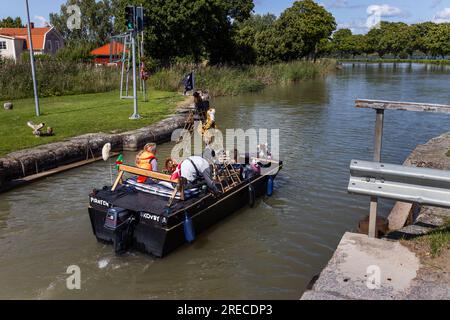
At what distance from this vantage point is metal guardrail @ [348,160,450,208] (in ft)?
16.4

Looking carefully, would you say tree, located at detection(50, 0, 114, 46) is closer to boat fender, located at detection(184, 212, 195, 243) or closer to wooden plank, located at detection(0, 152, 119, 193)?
wooden plank, located at detection(0, 152, 119, 193)

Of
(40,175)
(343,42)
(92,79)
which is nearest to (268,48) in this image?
(92,79)

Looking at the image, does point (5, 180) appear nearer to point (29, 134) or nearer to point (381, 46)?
point (29, 134)

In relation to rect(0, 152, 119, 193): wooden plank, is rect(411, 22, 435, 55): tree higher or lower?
higher

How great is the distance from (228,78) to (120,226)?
88.4 feet

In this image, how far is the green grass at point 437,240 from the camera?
195 inches

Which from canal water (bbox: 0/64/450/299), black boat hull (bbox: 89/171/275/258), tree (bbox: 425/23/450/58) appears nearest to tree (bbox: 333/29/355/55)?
tree (bbox: 425/23/450/58)

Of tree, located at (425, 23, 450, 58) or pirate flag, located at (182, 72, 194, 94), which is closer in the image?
pirate flag, located at (182, 72, 194, 94)

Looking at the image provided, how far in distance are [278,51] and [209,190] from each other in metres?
44.9

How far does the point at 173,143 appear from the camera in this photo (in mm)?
16141

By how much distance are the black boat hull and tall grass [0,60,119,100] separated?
698 inches

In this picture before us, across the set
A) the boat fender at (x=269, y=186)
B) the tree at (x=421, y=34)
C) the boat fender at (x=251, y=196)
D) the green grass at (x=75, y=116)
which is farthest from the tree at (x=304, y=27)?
the boat fender at (x=251, y=196)
